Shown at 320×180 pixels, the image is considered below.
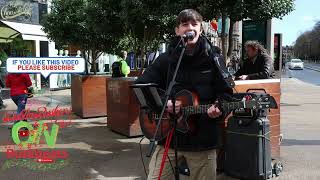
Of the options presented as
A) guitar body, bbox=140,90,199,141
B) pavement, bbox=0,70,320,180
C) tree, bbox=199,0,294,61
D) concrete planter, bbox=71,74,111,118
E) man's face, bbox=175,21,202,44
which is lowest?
pavement, bbox=0,70,320,180

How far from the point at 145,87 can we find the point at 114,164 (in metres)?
3.96

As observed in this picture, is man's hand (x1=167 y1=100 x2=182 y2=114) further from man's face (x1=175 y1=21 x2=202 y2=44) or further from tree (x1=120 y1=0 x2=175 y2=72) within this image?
tree (x1=120 y1=0 x2=175 y2=72)

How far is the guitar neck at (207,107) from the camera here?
332 centimetres

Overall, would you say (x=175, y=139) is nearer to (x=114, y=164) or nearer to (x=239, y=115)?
(x=239, y=115)

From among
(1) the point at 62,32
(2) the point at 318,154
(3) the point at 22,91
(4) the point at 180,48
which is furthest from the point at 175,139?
(1) the point at 62,32

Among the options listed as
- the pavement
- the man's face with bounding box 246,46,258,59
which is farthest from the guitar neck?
the man's face with bounding box 246,46,258,59

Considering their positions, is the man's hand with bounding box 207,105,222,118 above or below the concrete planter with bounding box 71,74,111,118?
above

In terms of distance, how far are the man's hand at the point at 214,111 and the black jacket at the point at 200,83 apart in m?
0.11

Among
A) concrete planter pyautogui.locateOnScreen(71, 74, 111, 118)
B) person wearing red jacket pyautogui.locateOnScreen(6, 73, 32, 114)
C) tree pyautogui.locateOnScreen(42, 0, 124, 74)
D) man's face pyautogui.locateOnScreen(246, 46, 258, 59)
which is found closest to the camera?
man's face pyautogui.locateOnScreen(246, 46, 258, 59)

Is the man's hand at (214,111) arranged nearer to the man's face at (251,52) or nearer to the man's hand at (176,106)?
the man's hand at (176,106)

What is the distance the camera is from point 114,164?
7051 millimetres

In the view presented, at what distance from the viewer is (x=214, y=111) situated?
3.30 meters

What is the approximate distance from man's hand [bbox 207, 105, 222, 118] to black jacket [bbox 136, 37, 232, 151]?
0.11 m

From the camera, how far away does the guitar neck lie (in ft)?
10.9
